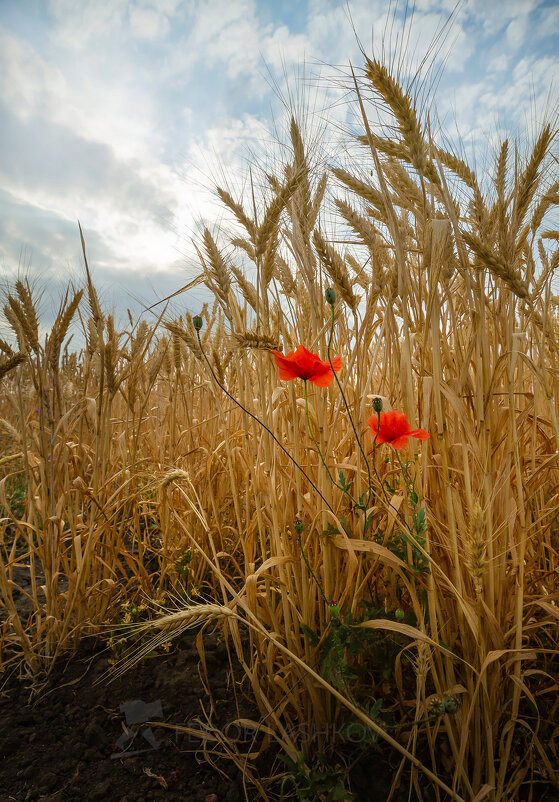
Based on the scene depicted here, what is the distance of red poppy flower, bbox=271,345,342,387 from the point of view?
96 centimetres

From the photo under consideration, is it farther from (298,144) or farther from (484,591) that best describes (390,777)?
(298,144)

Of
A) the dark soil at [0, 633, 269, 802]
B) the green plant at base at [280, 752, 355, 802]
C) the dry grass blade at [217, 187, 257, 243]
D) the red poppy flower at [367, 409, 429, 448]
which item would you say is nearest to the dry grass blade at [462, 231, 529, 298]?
the red poppy flower at [367, 409, 429, 448]

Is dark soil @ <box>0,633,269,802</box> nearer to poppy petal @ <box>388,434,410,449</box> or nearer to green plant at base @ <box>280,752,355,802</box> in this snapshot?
green plant at base @ <box>280,752,355,802</box>

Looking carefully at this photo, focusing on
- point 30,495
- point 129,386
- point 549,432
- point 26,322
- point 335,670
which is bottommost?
point 335,670

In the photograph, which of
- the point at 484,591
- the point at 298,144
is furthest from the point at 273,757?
the point at 298,144

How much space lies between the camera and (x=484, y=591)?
39.1 inches

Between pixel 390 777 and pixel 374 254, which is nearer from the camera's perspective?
pixel 390 777

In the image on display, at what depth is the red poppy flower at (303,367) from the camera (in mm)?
958

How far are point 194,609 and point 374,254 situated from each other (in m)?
0.97

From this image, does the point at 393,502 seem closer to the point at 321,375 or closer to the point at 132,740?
the point at 321,375

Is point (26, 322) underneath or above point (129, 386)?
above

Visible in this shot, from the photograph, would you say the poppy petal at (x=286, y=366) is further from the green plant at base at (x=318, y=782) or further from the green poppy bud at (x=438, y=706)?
the green plant at base at (x=318, y=782)

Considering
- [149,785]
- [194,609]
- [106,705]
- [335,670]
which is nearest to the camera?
[194,609]

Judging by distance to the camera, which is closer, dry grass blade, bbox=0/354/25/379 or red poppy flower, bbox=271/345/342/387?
red poppy flower, bbox=271/345/342/387
